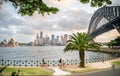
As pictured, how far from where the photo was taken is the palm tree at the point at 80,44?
26594 millimetres

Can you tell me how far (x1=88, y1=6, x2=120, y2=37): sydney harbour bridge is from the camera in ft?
190

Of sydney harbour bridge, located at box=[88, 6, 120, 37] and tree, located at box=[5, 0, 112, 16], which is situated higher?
sydney harbour bridge, located at box=[88, 6, 120, 37]

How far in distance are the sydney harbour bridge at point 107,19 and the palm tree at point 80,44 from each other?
30039 mm

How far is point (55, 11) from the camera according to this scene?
419 inches

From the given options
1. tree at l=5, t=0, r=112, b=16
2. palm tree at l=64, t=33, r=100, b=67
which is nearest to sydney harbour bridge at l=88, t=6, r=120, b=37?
palm tree at l=64, t=33, r=100, b=67

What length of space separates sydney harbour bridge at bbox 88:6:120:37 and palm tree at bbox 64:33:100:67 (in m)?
30.0

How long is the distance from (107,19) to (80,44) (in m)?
41.1

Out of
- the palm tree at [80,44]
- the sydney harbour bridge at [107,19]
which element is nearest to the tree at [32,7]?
the palm tree at [80,44]

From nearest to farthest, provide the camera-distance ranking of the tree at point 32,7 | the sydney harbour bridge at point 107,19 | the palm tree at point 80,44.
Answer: the tree at point 32,7 < the palm tree at point 80,44 < the sydney harbour bridge at point 107,19

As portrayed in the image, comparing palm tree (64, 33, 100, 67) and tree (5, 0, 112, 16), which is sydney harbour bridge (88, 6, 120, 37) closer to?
palm tree (64, 33, 100, 67)

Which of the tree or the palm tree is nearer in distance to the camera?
the tree

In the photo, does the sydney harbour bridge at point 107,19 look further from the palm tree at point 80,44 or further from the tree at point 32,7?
the tree at point 32,7

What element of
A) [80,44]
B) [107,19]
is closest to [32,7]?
[80,44]

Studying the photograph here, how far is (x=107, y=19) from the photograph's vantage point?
216 feet
